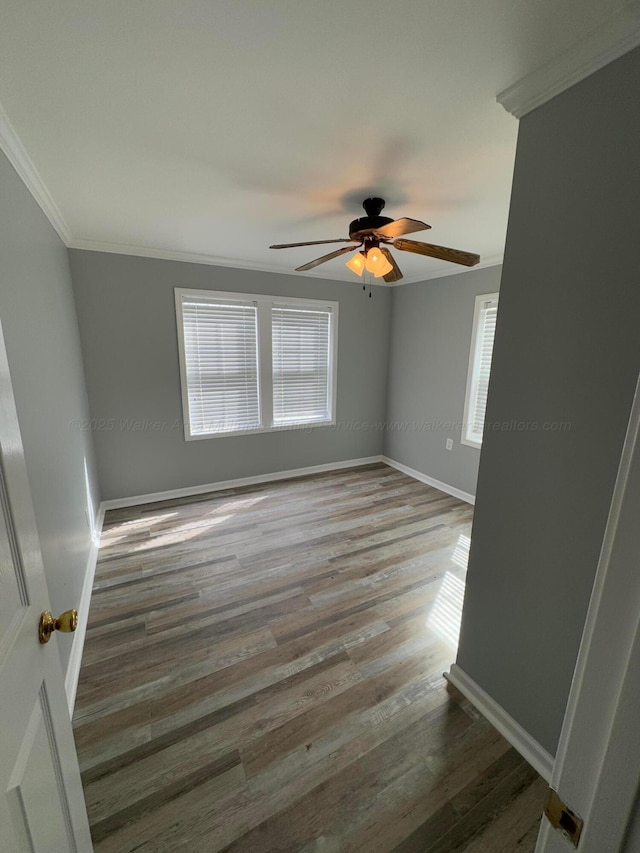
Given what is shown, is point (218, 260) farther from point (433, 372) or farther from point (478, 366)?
point (478, 366)

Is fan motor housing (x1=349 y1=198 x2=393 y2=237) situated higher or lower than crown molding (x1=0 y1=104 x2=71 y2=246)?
lower

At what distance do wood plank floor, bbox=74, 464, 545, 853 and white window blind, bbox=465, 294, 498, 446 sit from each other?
133 centimetres

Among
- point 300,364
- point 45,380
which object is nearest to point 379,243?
point 45,380

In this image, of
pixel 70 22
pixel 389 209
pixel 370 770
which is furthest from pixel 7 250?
pixel 370 770

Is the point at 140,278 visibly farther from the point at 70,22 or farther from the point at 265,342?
the point at 70,22

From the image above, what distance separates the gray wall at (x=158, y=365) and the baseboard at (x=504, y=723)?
9.39 feet

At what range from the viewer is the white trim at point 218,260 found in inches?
113

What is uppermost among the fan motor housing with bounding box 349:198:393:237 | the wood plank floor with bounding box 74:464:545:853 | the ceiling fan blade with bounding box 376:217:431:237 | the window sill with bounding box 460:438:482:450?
the fan motor housing with bounding box 349:198:393:237

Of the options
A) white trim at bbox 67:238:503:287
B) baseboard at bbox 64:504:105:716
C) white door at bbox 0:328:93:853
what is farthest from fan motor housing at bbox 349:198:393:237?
baseboard at bbox 64:504:105:716

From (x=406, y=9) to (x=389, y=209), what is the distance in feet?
4.21

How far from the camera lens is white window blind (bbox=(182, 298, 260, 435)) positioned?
3406 mm

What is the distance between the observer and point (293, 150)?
154 cm

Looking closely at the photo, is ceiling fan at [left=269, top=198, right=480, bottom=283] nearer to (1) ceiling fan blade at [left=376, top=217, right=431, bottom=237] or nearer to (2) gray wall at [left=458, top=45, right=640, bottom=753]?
(1) ceiling fan blade at [left=376, top=217, right=431, bottom=237]

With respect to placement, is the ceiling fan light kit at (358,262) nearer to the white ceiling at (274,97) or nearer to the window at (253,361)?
the white ceiling at (274,97)
